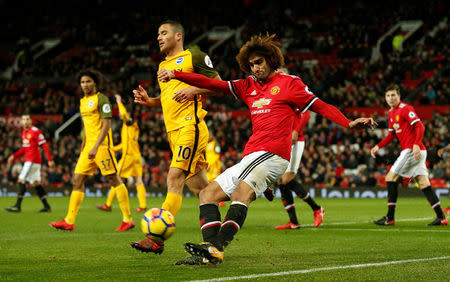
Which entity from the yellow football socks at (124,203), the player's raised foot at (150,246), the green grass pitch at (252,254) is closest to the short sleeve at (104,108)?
the yellow football socks at (124,203)

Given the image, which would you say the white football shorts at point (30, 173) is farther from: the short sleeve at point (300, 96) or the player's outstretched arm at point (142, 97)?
the short sleeve at point (300, 96)

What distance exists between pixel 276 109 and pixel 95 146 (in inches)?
172

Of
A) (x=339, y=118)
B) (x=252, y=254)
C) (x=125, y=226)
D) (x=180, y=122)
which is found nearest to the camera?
(x=339, y=118)

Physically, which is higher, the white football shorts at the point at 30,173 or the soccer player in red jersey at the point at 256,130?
the soccer player in red jersey at the point at 256,130

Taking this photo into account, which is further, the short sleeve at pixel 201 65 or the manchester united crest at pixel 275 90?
the short sleeve at pixel 201 65

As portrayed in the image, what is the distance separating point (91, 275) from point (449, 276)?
2851mm

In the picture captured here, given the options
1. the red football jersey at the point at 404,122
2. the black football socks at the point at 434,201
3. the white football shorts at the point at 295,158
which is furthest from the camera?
the red football jersey at the point at 404,122

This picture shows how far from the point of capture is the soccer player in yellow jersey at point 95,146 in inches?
396

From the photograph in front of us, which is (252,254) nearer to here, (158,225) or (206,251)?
(158,225)

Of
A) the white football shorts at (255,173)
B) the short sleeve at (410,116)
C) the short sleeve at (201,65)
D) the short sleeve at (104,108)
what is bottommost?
the white football shorts at (255,173)

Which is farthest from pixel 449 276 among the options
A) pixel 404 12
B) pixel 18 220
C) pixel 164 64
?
pixel 404 12

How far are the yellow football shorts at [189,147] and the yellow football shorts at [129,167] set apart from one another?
8.84m

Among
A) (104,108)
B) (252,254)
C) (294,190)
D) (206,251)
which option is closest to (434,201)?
(294,190)

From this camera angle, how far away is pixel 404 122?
11320 millimetres
